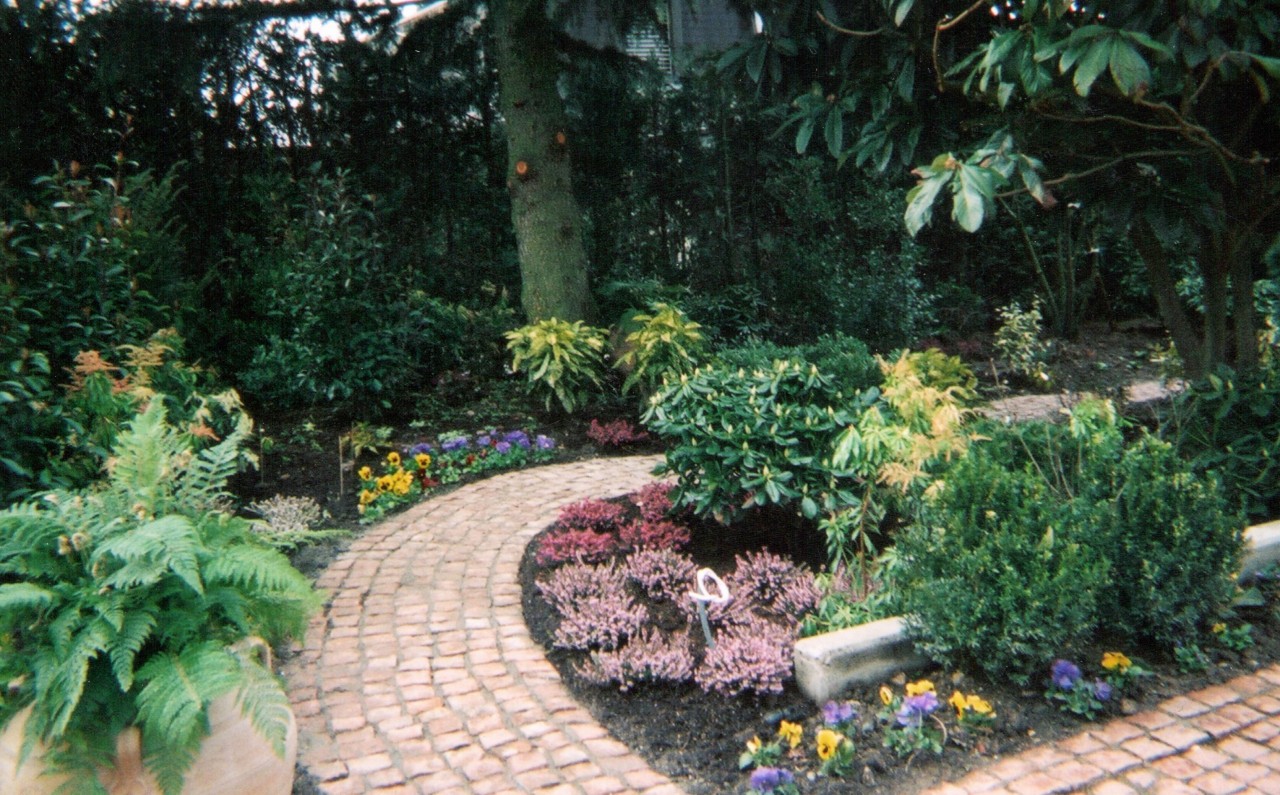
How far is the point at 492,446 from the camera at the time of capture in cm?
700

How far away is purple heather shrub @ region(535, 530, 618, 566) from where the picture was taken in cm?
477

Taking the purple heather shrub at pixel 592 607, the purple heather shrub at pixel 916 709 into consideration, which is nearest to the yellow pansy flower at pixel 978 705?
the purple heather shrub at pixel 916 709

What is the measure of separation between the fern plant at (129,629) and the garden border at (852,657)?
1.77 m

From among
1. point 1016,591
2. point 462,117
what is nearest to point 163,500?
point 1016,591

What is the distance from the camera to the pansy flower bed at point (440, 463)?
598cm

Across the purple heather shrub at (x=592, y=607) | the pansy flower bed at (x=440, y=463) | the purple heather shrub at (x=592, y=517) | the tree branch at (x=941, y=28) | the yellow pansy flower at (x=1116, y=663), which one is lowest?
the yellow pansy flower at (x=1116, y=663)

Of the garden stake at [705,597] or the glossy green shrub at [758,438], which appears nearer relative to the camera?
the garden stake at [705,597]

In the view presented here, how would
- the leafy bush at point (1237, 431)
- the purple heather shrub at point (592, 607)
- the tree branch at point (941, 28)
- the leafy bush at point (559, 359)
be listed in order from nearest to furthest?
1. the purple heather shrub at point (592, 607)
2. the tree branch at point (941, 28)
3. the leafy bush at point (1237, 431)
4. the leafy bush at point (559, 359)

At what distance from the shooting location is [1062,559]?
335cm

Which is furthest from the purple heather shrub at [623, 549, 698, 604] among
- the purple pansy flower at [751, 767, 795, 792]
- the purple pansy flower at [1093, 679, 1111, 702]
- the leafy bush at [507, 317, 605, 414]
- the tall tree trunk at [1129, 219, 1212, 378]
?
the tall tree trunk at [1129, 219, 1212, 378]

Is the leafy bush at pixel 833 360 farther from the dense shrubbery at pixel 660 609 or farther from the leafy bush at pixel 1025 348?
the leafy bush at pixel 1025 348

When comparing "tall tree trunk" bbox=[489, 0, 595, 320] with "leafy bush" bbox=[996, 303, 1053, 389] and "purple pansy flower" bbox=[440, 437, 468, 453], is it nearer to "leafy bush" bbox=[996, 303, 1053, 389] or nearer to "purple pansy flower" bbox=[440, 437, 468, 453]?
"purple pansy flower" bbox=[440, 437, 468, 453]

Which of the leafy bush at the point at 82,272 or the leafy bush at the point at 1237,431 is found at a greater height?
the leafy bush at the point at 82,272

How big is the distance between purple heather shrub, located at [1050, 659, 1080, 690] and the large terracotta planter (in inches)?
98.0
